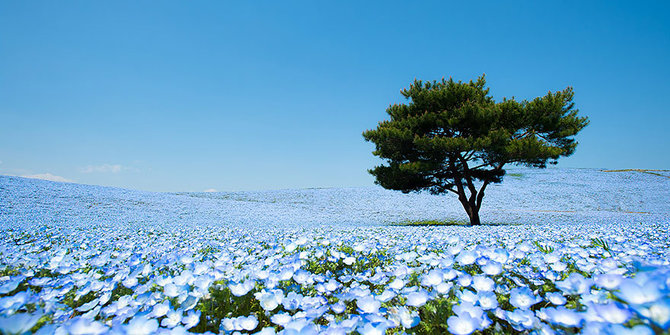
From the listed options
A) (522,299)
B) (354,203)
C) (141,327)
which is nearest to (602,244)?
(522,299)

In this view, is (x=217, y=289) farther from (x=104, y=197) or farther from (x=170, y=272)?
(x=104, y=197)

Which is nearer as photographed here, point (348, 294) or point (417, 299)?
point (417, 299)

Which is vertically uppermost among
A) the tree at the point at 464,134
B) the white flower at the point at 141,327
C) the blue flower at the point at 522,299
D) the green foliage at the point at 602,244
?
the tree at the point at 464,134

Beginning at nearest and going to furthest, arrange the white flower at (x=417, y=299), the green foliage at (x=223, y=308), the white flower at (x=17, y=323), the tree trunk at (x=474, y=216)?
the white flower at (x=17, y=323) → the white flower at (x=417, y=299) → the green foliage at (x=223, y=308) → the tree trunk at (x=474, y=216)

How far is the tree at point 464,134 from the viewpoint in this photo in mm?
11922

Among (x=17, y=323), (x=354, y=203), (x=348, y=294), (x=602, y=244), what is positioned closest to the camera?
(x=17, y=323)

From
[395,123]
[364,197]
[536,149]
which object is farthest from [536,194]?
[395,123]

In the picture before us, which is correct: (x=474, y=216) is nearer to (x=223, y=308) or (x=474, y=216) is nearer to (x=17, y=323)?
(x=223, y=308)

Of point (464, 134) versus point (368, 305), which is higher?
point (464, 134)

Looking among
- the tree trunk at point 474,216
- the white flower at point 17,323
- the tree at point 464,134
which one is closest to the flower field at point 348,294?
the white flower at point 17,323

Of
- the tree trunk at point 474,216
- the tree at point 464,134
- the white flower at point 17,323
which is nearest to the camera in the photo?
the white flower at point 17,323

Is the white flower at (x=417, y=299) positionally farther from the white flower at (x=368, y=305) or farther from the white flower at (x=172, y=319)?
the white flower at (x=172, y=319)

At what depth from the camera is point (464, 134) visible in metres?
13.2

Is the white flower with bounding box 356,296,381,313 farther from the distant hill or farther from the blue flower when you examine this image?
the distant hill
